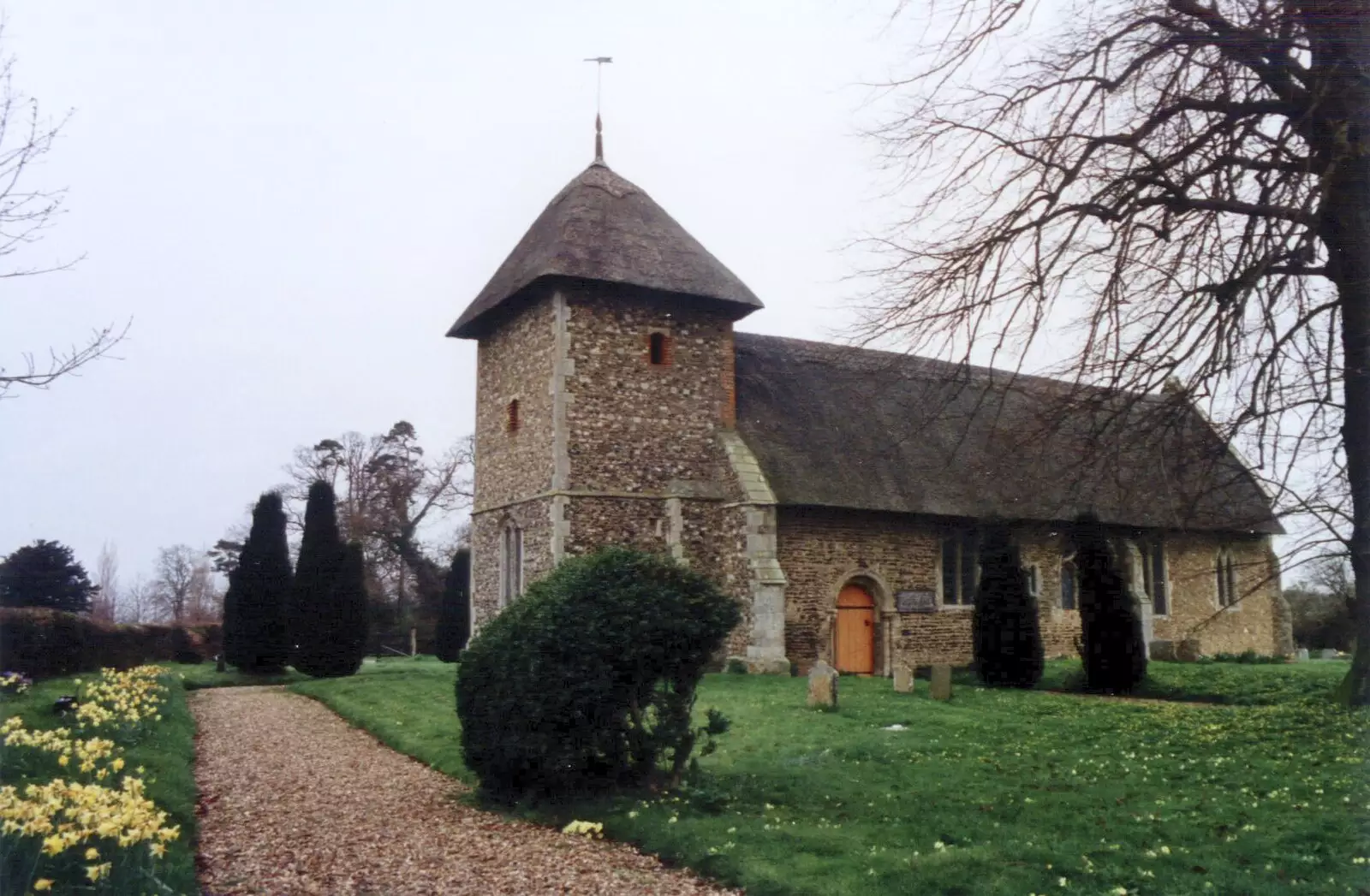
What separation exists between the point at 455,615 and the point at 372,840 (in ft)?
83.0

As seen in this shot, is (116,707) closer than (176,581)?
Yes

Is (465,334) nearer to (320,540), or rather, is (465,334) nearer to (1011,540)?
(320,540)

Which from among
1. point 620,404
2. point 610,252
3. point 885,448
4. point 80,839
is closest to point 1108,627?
point 885,448

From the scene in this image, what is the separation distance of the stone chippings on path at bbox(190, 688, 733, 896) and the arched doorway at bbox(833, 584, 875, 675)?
10.9 m

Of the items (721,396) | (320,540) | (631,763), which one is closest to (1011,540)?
(721,396)

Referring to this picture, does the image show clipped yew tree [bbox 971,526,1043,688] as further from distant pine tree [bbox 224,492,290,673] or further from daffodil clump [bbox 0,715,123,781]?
distant pine tree [bbox 224,492,290,673]

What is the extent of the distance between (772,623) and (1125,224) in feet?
39.1

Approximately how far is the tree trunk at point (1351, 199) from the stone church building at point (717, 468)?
28.9ft

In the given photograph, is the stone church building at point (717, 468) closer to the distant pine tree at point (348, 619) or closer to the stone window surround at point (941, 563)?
the stone window surround at point (941, 563)

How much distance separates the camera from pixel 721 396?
864 inches

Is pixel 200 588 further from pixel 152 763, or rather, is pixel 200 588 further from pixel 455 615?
pixel 152 763

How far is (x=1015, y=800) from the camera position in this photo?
889cm

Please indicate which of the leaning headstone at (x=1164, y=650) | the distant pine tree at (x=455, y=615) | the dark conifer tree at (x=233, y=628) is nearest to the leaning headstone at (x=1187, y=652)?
the leaning headstone at (x=1164, y=650)

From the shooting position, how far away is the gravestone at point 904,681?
17244 mm
